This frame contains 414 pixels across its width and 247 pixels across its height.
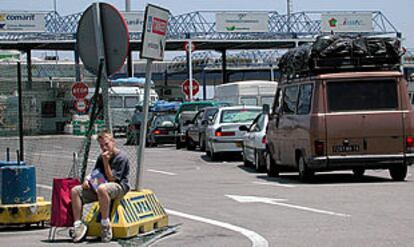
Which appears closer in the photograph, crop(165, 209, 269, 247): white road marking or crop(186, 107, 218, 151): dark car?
crop(165, 209, 269, 247): white road marking

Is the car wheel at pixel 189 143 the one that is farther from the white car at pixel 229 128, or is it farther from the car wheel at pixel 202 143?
the white car at pixel 229 128

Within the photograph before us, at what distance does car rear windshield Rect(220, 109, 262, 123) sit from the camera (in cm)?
2750

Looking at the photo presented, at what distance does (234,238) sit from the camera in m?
11.4

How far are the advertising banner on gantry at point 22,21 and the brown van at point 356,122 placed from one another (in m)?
56.5

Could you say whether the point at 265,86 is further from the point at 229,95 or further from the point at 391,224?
the point at 391,224

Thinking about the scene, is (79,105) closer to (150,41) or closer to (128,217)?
(150,41)

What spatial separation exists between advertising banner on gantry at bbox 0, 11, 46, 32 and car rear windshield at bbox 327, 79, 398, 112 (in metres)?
56.5

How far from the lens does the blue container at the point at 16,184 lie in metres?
12.6

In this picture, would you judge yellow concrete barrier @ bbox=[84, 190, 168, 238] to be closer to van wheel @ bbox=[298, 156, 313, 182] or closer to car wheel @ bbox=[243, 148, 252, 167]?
van wheel @ bbox=[298, 156, 313, 182]

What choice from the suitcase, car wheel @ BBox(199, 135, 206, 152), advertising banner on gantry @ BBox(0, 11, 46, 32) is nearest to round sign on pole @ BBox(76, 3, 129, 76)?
the suitcase

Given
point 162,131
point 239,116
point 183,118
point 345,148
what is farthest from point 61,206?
point 162,131

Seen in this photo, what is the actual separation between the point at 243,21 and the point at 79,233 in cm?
6566

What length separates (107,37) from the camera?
12.4m

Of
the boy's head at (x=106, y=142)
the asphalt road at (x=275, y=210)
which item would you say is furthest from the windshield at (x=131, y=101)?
the boy's head at (x=106, y=142)
